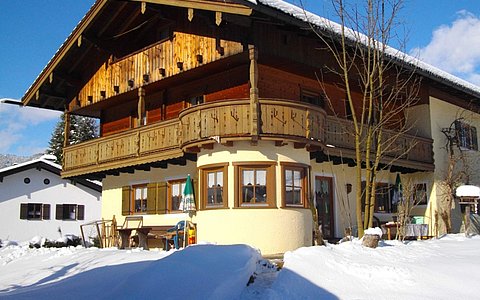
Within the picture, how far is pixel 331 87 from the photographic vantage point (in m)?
18.0

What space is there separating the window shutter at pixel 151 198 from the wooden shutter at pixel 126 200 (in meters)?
1.38

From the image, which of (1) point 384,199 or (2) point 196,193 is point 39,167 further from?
(1) point 384,199

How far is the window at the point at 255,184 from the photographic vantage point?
14.0m

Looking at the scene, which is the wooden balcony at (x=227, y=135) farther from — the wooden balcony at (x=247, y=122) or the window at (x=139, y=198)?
the window at (x=139, y=198)

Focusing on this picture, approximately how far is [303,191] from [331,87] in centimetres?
494

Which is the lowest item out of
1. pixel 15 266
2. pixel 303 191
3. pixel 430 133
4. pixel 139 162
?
pixel 15 266

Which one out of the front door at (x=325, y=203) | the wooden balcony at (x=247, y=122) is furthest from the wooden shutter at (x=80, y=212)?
the wooden balcony at (x=247, y=122)

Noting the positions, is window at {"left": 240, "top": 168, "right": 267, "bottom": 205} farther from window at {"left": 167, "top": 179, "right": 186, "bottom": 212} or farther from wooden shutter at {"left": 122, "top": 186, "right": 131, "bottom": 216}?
wooden shutter at {"left": 122, "top": 186, "right": 131, "bottom": 216}

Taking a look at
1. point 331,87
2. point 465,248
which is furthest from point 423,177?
point 465,248

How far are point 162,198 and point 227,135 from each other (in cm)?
509

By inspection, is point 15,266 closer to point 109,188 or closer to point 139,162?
point 139,162

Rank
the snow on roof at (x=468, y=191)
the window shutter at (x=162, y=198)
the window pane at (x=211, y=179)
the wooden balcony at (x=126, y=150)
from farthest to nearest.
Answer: the snow on roof at (x=468, y=191) → the window shutter at (x=162, y=198) → the wooden balcony at (x=126, y=150) → the window pane at (x=211, y=179)

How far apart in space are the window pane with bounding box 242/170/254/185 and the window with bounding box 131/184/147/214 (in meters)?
5.91

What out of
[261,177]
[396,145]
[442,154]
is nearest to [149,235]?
[261,177]
